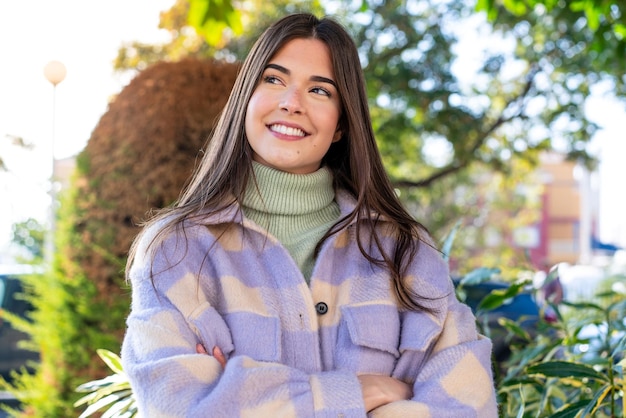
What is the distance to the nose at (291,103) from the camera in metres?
2.23

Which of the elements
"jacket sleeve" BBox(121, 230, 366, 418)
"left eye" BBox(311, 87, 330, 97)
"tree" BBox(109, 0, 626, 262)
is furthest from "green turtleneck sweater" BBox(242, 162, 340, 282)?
"tree" BBox(109, 0, 626, 262)

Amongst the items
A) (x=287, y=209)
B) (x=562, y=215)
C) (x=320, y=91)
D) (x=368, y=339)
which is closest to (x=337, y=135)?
(x=320, y=91)

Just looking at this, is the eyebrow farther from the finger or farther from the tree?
the tree

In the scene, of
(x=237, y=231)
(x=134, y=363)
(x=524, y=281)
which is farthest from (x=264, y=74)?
(x=524, y=281)

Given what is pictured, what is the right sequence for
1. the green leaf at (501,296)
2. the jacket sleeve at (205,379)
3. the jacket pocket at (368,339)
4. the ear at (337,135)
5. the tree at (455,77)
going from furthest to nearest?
the tree at (455,77) < the green leaf at (501,296) < the ear at (337,135) < the jacket pocket at (368,339) < the jacket sleeve at (205,379)

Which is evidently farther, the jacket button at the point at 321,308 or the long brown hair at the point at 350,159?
the long brown hair at the point at 350,159

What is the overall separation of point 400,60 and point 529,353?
8248 millimetres

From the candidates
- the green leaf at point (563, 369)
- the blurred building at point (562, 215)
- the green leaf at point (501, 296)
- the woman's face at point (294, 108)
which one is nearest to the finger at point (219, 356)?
the woman's face at point (294, 108)

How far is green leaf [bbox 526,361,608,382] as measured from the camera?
8.42ft

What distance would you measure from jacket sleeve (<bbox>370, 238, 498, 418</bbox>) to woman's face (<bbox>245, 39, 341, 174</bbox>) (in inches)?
17.5

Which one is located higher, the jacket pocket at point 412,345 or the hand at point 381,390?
the jacket pocket at point 412,345

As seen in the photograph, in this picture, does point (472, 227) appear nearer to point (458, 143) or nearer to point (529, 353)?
point (458, 143)

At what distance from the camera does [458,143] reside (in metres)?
10.9

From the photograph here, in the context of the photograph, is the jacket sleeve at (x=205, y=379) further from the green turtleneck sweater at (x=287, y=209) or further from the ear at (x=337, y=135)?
the ear at (x=337, y=135)
